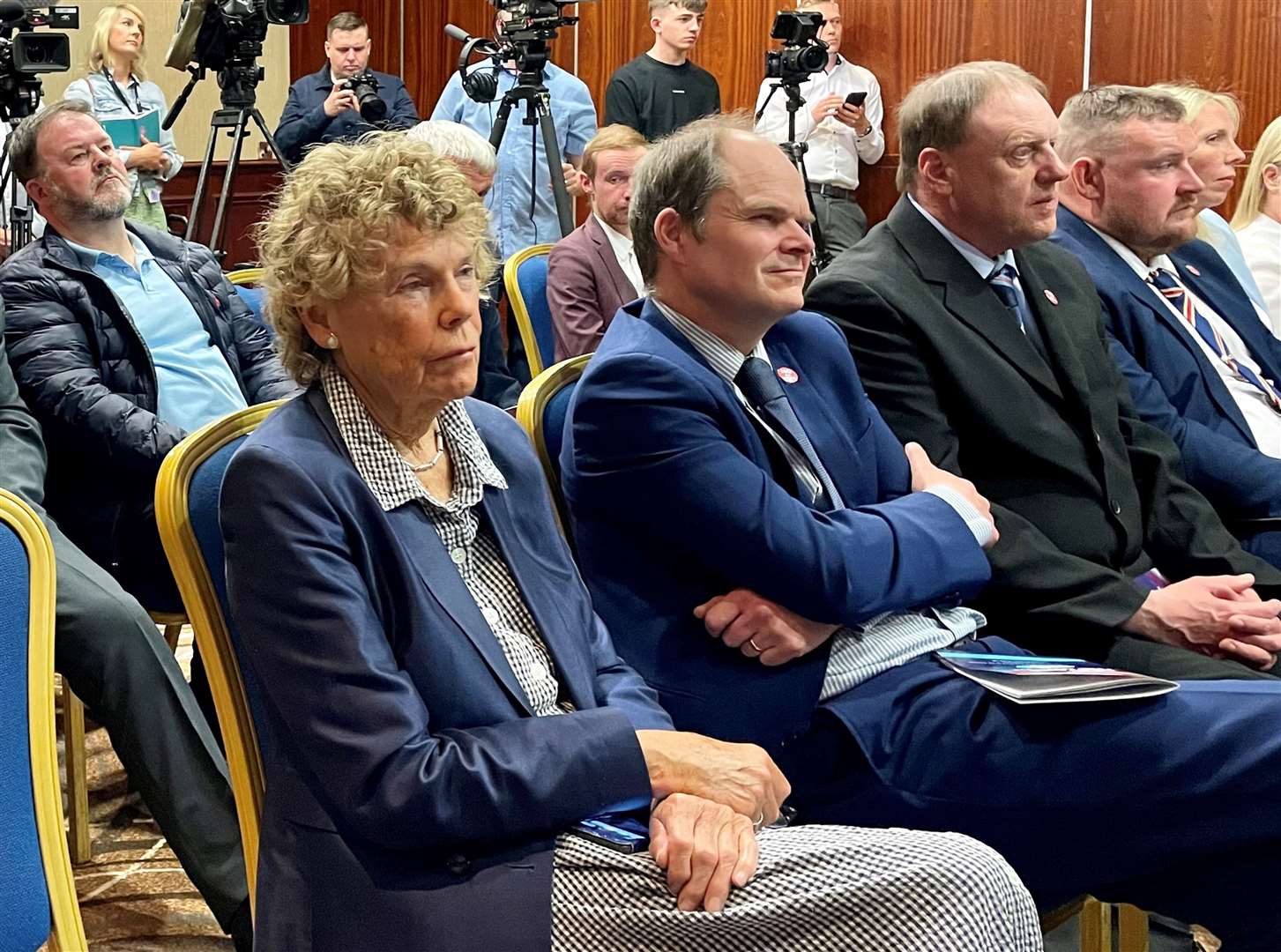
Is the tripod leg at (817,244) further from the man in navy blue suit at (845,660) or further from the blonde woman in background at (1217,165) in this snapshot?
the man in navy blue suit at (845,660)

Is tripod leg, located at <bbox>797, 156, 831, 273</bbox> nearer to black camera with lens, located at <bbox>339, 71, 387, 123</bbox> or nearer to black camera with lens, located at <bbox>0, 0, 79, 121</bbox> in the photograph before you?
black camera with lens, located at <bbox>339, 71, 387, 123</bbox>

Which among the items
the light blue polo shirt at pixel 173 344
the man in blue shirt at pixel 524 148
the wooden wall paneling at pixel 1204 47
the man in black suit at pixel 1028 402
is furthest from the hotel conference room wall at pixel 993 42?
the light blue polo shirt at pixel 173 344

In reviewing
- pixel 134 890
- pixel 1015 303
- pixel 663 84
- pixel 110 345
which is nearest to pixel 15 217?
pixel 110 345

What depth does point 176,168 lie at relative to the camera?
6418 millimetres

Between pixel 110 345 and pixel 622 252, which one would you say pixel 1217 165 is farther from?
pixel 110 345

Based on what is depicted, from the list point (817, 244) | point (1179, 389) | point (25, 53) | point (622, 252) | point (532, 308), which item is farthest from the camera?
point (817, 244)

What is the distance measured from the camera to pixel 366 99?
6.81 meters

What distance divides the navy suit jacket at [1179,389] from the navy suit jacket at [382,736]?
60.6 inches

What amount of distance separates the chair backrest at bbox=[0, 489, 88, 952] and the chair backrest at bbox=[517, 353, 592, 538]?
0.66m

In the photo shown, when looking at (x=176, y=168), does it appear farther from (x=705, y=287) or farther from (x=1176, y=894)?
(x=1176, y=894)

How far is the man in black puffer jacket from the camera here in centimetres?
285

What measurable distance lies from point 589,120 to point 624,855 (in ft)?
17.9

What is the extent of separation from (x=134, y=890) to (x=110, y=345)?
3.46 feet

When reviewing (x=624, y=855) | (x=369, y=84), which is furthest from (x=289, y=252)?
(x=369, y=84)
